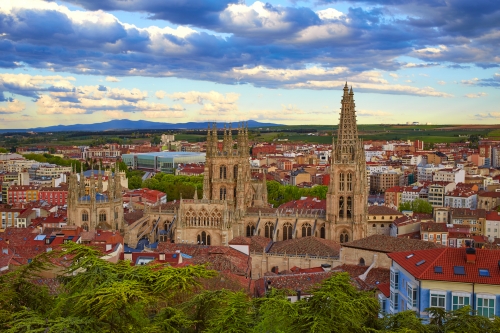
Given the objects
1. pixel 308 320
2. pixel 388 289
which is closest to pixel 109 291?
pixel 308 320

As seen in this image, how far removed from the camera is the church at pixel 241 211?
6756 centimetres

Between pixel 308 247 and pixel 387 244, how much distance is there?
30.3 ft

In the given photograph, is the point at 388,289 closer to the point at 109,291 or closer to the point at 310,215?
the point at 109,291

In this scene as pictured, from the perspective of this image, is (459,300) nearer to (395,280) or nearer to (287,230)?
(395,280)

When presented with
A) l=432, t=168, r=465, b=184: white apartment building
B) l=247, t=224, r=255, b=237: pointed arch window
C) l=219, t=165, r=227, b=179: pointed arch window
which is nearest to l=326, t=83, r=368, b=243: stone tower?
l=247, t=224, r=255, b=237: pointed arch window

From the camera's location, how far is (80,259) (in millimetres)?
28391

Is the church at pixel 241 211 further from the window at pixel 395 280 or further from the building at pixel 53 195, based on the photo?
the building at pixel 53 195

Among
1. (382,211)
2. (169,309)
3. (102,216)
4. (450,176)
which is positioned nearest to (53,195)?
(102,216)

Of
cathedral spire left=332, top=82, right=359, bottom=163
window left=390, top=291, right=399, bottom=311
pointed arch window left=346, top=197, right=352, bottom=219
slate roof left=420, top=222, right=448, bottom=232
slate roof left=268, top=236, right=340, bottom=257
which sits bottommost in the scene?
slate roof left=420, top=222, right=448, bottom=232

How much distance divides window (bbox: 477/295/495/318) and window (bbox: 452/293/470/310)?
22.4 inches

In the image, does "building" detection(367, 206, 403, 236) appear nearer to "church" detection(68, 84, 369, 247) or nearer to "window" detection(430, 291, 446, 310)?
"church" detection(68, 84, 369, 247)

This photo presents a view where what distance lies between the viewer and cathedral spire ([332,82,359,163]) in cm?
6956

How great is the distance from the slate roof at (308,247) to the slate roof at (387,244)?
4.22 metres

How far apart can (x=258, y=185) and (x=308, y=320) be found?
55.1 meters
